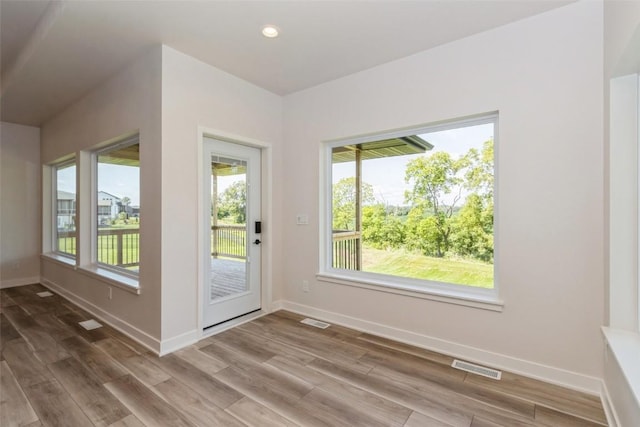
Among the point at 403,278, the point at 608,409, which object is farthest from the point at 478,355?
the point at 403,278

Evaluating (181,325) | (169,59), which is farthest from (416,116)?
(181,325)

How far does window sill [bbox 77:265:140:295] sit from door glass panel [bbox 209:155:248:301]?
2.44 feet

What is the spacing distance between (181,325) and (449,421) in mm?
2314

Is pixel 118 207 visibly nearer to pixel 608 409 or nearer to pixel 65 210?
pixel 65 210

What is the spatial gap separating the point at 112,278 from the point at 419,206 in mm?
3380

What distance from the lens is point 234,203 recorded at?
3467 millimetres

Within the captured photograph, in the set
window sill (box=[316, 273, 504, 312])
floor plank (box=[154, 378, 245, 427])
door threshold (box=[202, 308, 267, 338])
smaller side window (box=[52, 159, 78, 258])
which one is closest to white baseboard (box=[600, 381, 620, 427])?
window sill (box=[316, 273, 504, 312])

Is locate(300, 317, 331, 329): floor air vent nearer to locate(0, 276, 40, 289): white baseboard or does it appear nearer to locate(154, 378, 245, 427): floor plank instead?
locate(154, 378, 245, 427): floor plank

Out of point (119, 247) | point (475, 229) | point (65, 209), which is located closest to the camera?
point (475, 229)

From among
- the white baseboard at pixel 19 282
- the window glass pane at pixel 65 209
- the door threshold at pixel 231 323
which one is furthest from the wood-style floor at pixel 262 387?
the white baseboard at pixel 19 282

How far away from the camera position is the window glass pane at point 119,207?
10.8 feet

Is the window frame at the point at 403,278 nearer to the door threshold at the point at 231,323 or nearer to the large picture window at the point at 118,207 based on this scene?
the door threshold at the point at 231,323

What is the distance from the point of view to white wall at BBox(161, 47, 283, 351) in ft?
8.75

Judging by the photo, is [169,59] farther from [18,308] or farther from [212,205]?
[18,308]
